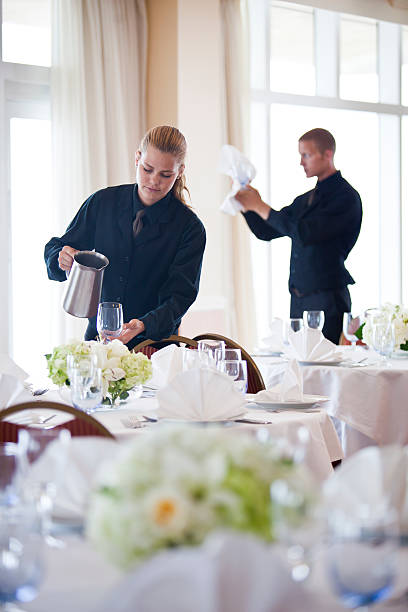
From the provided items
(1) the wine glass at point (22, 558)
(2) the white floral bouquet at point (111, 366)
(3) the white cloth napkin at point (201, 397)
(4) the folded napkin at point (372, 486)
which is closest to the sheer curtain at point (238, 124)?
(2) the white floral bouquet at point (111, 366)

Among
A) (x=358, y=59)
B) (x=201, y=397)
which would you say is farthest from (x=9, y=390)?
(x=358, y=59)

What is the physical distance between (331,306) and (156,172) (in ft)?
5.92

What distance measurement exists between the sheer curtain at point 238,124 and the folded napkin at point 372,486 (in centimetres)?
505

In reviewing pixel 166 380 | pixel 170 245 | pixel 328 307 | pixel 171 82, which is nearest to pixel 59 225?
pixel 171 82

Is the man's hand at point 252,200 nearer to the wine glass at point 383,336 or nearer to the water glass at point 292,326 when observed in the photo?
the water glass at point 292,326

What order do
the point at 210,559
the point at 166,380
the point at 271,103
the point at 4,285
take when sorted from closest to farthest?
the point at 210,559 < the point at 166,380 < the point at 4,285 < the point at 271,103

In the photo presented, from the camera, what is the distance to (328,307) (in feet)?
14.9

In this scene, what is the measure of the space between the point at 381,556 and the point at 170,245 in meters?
2.49

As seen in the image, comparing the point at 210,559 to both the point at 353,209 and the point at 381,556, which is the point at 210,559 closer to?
the point at 381,556

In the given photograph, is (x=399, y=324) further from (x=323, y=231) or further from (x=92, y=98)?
(x=92, y=98)

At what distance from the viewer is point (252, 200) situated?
4750 mm

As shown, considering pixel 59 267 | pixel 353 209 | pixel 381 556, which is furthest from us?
pixel 353 209

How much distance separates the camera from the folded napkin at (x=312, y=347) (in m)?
3.35

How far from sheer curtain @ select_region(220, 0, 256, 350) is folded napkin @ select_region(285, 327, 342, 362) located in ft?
8.72
